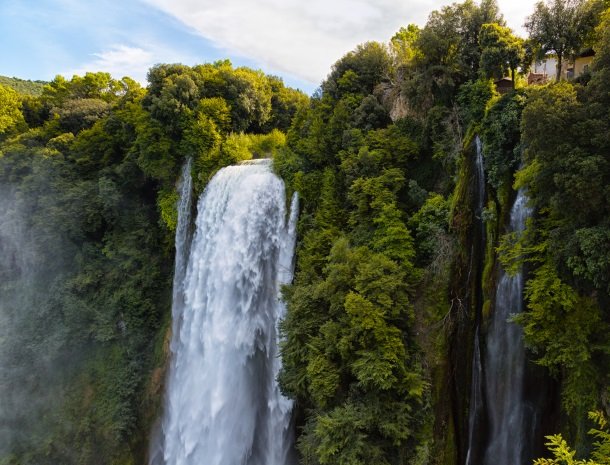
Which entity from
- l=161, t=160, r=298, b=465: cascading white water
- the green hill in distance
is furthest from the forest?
the green hill in distance

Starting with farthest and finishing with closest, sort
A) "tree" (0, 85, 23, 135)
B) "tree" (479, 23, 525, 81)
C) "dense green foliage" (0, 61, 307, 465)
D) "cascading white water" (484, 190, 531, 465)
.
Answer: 1. "tree" (0, 85, 23, 135)
2. "dense green foliage" (0, 61, 307, 465)
3. "tree" (479, 23, 525, 81)
4. "cascading white water" (484, 190, 531, 465)

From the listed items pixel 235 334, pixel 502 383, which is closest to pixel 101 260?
pixel 235 334

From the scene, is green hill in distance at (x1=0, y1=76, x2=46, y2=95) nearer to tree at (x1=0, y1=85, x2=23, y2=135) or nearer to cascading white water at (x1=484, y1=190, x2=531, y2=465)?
tree at (x1=0, y1=85, x2=23, y2=135)

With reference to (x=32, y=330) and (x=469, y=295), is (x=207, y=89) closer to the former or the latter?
(x=32, y=330)

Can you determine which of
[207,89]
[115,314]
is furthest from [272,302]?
[207,89]

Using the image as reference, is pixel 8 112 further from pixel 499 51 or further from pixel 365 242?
pixel 499 51
